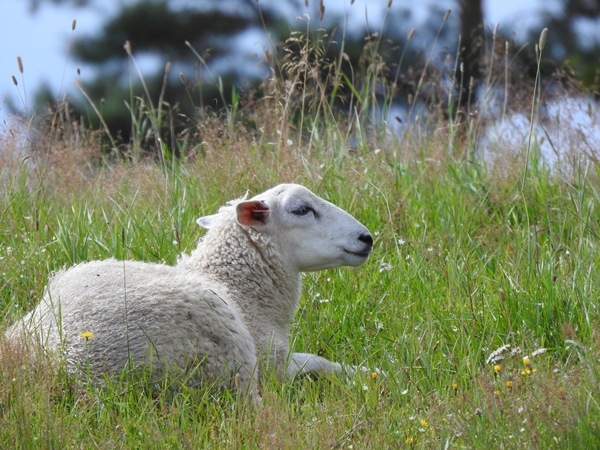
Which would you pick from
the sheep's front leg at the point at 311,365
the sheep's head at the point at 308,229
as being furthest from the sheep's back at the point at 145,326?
the sheep's head at the point at 308,229

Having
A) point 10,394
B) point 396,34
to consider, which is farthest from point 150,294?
point 396,34

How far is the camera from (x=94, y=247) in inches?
200

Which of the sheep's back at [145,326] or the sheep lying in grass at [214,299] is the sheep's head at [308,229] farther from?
the sheep's back at [145,326]

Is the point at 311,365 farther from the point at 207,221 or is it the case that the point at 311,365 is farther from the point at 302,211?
the point at 207,221

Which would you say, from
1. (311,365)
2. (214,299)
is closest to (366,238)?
(311,365)

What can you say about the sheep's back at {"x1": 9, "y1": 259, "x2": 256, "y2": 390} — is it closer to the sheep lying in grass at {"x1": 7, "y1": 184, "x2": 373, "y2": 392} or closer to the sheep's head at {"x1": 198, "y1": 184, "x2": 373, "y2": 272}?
the sheep lying in grass at {"x1": 7, "y1": 184, "x2": 373, "y2": 392}

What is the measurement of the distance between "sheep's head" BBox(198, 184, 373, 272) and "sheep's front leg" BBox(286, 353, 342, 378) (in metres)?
A: 0.51

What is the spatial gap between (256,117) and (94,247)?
2.02m

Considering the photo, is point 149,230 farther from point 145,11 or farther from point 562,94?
point 145,11

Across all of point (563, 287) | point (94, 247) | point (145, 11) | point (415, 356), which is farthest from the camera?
point (145, 11)

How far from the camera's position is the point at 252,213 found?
4.33 metres

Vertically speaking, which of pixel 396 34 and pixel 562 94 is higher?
pixel 562 94

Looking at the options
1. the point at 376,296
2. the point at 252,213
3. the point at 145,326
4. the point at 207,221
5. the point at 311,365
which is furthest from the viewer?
the point at 376,296

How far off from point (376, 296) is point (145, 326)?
1638mm
